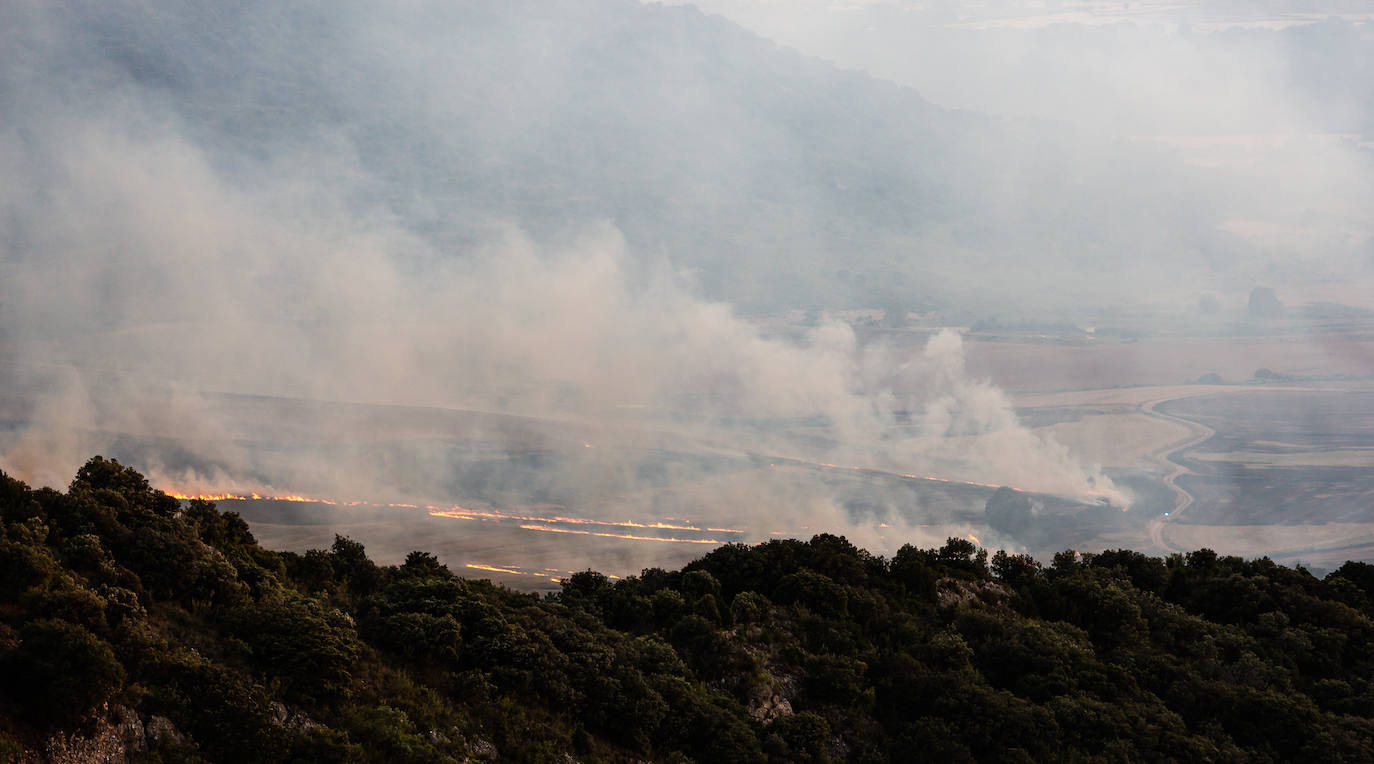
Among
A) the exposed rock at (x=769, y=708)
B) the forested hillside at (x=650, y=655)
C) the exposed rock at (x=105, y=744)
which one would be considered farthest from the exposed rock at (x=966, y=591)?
the exposed rock at (x=105, y=744)

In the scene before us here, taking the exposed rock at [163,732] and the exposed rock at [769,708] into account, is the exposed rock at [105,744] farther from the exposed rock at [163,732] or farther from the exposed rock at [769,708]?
the exposed rock at [769,708]

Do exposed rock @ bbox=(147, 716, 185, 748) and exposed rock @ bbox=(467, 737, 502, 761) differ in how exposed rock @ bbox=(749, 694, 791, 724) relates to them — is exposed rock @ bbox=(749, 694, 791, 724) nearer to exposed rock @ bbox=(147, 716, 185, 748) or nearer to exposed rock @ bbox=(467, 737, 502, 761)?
exposed rock @ bbox=(467, 737, 502, 761)

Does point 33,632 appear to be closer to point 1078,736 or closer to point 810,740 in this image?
point 810,740

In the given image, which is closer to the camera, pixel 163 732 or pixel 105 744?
pixel 105 744

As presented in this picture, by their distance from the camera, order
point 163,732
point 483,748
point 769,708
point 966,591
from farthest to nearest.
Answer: point 966,591, point 769,708, point 483,748, point 163,732

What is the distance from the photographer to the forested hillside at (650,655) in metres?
24.5

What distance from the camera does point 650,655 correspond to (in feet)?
131

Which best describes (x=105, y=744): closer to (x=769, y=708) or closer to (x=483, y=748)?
(x=483, y=748)

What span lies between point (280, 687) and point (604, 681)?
1171 centimetres

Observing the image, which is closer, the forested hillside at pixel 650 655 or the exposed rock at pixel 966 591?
the forested hillside at pixel 650 655

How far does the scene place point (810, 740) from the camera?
1489 inches

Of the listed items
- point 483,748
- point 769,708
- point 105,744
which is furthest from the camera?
point 769,708

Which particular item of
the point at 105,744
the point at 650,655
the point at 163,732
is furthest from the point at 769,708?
the point at 105,744

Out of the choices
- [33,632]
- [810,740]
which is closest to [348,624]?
[33,632]
